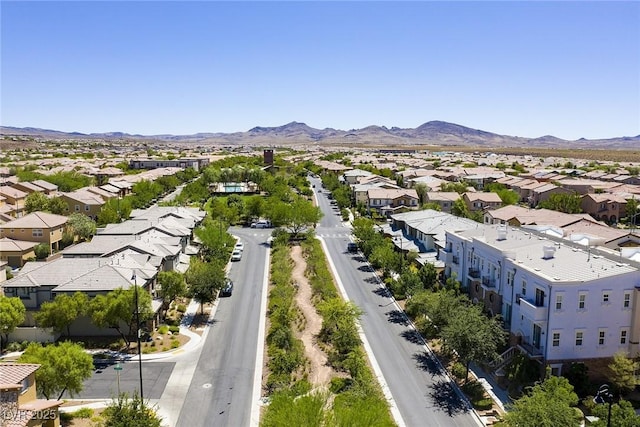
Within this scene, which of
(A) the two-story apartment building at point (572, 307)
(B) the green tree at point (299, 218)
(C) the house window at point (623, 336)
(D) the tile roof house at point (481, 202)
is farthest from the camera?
(D) the tile roof house at point (481, 202)

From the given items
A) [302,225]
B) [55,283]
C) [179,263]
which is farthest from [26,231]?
[302,225]

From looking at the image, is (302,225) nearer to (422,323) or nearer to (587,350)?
(422,323)

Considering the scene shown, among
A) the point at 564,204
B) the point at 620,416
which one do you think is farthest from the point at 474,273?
the point at 564,204

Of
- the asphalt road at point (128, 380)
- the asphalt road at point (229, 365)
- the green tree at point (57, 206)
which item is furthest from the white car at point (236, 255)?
the green tree at point (57, 206)

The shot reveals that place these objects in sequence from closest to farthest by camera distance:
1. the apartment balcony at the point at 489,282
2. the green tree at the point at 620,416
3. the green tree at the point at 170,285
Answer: the green tree at the point at 620,416 < the apartment balcony at the point at 489,282 < the green tree at the point at 170,285

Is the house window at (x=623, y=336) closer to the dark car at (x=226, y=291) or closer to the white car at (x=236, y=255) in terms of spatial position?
the dark car at (x=226, y=291)

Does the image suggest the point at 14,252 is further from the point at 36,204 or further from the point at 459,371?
the point at 459,371
